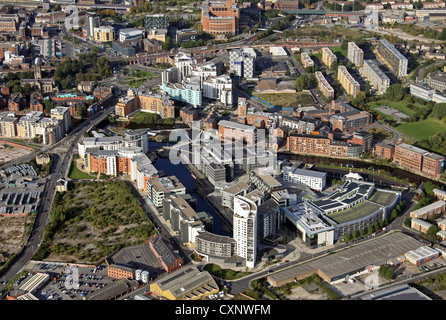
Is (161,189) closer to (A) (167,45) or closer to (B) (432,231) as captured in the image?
(B) (432,231)

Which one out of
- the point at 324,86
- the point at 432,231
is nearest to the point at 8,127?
the point at 324,86

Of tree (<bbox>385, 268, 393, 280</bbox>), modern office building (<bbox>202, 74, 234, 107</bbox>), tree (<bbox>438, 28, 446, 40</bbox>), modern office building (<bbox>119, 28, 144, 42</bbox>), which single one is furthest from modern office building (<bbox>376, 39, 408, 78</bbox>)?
tree (<bbox>385, 268, 393, 280</bbox>)

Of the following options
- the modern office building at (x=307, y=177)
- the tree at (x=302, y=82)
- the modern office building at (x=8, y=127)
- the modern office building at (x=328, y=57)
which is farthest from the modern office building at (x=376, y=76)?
the modern office building at (x=8, y=127)

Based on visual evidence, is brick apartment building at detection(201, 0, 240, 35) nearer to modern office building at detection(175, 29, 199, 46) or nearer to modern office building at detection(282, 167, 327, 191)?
modern office building at detection(175, 29, 199, 46)

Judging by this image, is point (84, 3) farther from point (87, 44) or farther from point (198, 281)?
point (198, 281)

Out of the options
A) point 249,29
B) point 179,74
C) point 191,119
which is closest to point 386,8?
point 249,29

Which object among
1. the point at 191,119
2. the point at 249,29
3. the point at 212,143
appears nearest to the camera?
the point at 212,143

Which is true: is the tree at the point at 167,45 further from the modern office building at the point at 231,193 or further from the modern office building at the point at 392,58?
the modern office building at the point at 231,193
